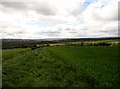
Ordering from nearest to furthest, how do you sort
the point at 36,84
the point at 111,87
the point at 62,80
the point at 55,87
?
the point at 111,87
the point at 55,87
the point at 36,84
the point at 62,80

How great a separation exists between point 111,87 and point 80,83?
2.77 m

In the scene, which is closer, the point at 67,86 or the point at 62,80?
the point at 67,86

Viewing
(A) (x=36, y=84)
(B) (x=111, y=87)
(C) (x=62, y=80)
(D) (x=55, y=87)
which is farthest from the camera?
(C) (x=62, y=80)

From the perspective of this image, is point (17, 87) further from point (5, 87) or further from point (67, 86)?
point (67, 86)

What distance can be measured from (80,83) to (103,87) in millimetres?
2229

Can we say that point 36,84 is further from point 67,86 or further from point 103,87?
point 103,87

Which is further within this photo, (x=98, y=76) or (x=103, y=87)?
(x=98, y=76)

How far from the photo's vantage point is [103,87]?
13258 mm

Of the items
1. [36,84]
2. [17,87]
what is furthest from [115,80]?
[17,87]

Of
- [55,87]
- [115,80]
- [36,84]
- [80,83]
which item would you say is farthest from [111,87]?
[36,84]

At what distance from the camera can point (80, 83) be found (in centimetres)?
1501

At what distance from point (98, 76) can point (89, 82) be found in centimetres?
156

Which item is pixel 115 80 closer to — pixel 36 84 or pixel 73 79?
pixel 73 79

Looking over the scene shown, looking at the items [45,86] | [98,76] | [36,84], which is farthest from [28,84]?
[98,76]
